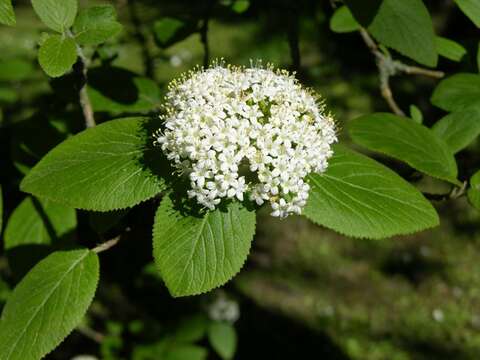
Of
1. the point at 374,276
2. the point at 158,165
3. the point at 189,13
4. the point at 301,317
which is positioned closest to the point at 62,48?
the point at 158,165

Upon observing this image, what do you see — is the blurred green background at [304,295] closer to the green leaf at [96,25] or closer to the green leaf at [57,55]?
the green leaf at [96,25]

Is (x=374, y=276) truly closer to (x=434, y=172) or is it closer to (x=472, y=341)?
(x=472, y=341)

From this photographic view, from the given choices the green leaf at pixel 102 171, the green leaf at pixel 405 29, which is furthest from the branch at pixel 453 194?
the green leaf at pixel 102 171

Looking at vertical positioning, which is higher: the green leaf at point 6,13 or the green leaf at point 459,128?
the green leaf at point 6,13

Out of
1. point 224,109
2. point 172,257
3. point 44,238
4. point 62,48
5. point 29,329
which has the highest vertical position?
point 62,48

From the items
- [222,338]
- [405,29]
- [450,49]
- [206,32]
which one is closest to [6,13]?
[405,29]

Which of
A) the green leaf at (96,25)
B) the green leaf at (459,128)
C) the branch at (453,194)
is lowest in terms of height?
the branch at (453,194)

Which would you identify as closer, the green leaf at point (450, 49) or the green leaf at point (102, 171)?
the green leaf at point (102, 171)
